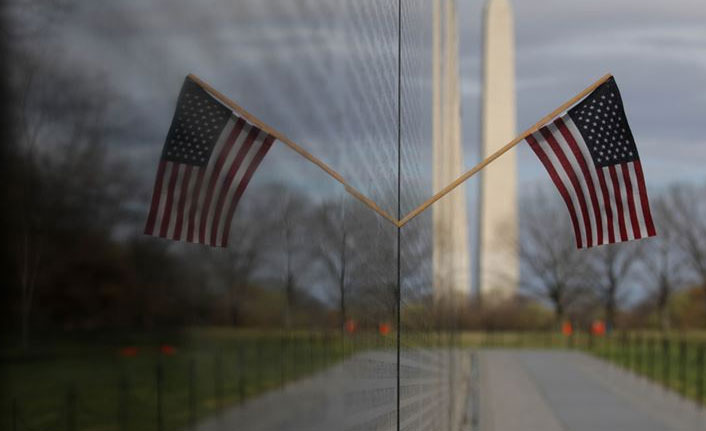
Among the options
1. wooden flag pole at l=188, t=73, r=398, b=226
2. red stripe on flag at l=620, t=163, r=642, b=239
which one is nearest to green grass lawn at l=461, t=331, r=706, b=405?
red stripe on flag at l=620, t=163, r=642, b=239

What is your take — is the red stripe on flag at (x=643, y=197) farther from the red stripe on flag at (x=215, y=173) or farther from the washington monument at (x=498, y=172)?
the washington monument at (x=498, y=172)

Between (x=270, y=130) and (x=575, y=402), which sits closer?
(x=270, y=130)

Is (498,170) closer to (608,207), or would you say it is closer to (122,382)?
(608,207)

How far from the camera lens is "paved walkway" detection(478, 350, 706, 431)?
65.6 feet

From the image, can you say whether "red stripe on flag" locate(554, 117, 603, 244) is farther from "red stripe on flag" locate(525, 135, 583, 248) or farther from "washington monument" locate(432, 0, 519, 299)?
"washington monument" locate(432, 0, 519, 299)

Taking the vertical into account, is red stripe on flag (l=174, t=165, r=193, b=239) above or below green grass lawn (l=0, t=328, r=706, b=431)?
above

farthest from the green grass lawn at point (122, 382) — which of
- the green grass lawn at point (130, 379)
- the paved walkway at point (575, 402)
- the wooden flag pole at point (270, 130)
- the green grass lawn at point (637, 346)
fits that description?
the green grass lawn at point (637, 346)

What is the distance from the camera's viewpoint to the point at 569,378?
32.9 m

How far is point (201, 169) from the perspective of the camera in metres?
2.09

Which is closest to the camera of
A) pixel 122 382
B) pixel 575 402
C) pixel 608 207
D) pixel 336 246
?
pixel 122 382

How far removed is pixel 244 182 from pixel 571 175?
365 centimetres

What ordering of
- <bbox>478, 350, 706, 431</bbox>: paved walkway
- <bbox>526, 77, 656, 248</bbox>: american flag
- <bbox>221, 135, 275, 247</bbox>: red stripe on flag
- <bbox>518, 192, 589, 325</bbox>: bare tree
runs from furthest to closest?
<bbox>518, 192, 589, 325</bbox>: bare tree, <bbox>478, 350, 706, 431</bbox>: paved walkway, <bbox>526, 77, 656, 248</bbox>: american flag, <bbox>221, 135, 275, 247</bbox>: red stripe on flag

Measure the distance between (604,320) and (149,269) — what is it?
6718cm

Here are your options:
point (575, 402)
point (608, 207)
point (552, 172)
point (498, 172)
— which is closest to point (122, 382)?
point (552, 172)
